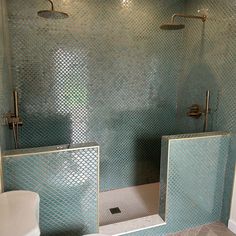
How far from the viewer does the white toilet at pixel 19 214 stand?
0.99m

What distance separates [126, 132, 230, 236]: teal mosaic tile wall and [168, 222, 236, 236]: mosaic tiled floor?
0.14 feet

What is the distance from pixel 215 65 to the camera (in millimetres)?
2162

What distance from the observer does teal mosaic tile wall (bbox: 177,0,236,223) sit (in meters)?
1.98

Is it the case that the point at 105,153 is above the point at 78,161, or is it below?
below

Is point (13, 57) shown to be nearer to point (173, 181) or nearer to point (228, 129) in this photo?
point (173, 181)

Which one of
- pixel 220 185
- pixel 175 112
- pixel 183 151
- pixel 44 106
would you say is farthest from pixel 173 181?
pixel 44 106

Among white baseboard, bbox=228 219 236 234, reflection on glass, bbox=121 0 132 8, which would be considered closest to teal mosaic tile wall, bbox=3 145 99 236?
white baseboard, bbox=228 219 236 234

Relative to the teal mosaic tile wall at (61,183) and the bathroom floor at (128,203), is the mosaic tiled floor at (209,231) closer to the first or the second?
the bathroom floor at (128,203)

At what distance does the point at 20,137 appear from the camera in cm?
234

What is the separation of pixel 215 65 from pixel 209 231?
1.55m

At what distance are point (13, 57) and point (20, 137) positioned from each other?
2.67ft

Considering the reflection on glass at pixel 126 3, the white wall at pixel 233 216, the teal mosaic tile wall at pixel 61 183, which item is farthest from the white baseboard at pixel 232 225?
the reflection on glass at pixel 126 3

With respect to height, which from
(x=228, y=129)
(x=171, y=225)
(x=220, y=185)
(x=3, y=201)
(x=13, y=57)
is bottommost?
(x=171, y=225)

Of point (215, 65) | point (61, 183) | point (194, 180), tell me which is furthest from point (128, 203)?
point (215, 65)
